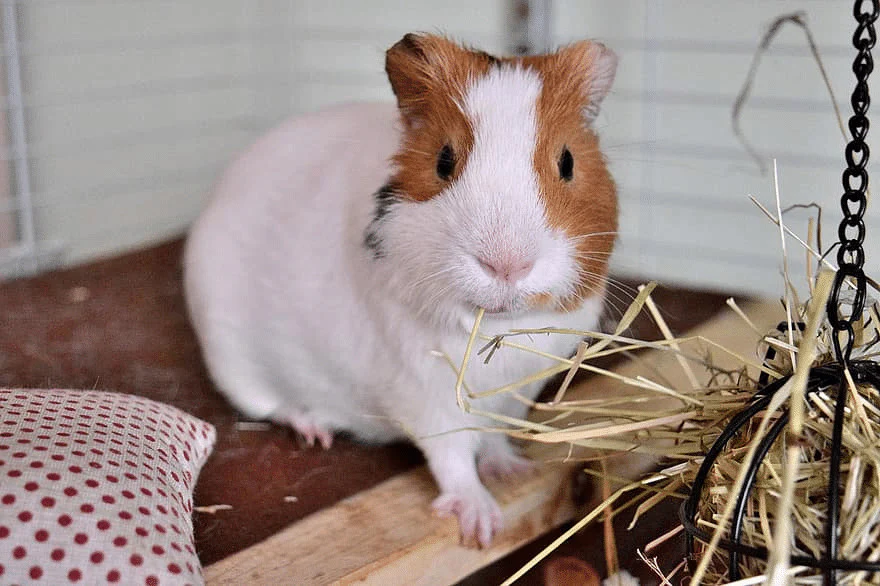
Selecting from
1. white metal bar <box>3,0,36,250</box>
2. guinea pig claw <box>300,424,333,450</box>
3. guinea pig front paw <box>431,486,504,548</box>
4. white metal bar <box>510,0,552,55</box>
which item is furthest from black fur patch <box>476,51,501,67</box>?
white metal bar <box>3,0,36,250</box>

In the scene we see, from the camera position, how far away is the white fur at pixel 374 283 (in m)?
1.21

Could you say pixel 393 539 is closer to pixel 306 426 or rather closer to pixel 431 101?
pixel 306 426

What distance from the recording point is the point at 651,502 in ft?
3.78

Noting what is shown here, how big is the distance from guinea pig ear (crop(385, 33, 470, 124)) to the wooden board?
1.73ft

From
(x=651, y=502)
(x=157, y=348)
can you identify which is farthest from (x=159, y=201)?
(x=651, y=502)

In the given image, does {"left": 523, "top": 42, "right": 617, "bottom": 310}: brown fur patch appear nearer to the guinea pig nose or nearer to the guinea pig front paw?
the guinea pig nose

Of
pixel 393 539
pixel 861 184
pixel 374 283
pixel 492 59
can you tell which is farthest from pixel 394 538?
pixel 861 184

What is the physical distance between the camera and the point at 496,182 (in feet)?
3.97

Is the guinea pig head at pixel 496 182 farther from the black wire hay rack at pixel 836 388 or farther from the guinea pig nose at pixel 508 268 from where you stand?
the black wire hay rack at pixel 836 388

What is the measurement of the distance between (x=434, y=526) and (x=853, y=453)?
2.20ft

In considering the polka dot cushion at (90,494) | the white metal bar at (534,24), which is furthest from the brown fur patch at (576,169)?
the white metal bar at (534,24)

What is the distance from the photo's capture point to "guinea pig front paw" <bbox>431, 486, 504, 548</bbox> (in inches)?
57.0

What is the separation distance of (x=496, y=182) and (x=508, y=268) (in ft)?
0.41

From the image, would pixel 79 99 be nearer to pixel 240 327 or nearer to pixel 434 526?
pixel 240 327
